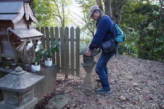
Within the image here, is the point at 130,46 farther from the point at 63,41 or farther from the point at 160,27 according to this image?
the point at 63,41

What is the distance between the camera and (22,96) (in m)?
2.38

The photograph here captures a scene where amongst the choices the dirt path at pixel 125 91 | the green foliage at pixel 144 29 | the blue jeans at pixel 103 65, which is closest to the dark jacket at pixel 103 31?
the blue jeans at pixel 103 65

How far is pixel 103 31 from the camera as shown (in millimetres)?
3006

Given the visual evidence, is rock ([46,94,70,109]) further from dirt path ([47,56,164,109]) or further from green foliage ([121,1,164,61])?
green foliage ([121,1,164,61])

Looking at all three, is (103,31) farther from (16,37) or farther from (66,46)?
(16,37)

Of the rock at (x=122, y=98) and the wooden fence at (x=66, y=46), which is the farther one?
the wooden fence at (x=66, y=46)

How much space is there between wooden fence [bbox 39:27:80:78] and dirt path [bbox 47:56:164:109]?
33cm

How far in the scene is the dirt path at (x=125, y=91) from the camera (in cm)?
303

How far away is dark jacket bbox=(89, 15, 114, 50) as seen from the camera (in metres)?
2.98

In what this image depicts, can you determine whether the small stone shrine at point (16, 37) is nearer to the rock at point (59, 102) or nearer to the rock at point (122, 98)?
the rock at point (59, 102)

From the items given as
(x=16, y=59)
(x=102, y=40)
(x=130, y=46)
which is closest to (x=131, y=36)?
(x=130, y=46)

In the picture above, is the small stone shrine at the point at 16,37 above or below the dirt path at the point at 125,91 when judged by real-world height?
above

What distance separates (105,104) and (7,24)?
2.20m

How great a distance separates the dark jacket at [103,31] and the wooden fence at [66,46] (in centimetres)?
100
